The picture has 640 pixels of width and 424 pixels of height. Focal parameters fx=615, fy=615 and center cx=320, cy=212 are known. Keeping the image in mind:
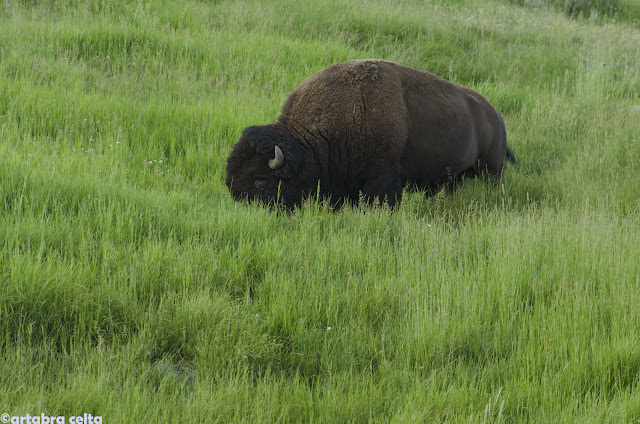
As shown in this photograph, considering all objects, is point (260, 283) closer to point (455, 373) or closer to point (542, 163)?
point (455, 373)

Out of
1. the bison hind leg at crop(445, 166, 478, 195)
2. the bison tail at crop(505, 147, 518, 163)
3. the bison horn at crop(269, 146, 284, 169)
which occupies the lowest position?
the bison hind leg at crop(445, 166, 478, 195)

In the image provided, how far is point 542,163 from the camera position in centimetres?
732

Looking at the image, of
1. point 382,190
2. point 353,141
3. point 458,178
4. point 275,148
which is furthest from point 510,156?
point 275,148

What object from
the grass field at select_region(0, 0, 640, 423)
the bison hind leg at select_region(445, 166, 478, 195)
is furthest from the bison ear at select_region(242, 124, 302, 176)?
the bison hind leg at select_region(445, 166, 478, 195)

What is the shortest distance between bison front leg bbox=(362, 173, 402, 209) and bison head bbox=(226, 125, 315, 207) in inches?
29.1

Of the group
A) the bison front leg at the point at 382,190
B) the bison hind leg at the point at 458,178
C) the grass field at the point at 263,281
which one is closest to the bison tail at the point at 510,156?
the grass field at the point at 263,281

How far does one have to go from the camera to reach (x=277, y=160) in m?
5.11

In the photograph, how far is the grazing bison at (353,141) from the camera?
5230 millimetres

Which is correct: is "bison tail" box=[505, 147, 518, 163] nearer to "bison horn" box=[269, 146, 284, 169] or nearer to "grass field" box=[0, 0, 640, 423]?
"grass field" box=[0, 0, 640, 423]

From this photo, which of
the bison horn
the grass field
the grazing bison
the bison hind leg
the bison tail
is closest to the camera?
the grass field

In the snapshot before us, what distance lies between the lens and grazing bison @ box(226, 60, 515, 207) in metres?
5.23

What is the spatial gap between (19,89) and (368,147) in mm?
3802

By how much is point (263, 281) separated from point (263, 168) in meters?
1.74

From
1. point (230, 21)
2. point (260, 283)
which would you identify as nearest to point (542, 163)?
point (260, 283)
